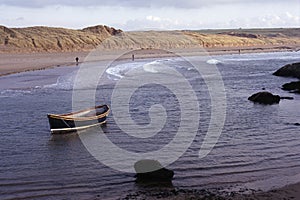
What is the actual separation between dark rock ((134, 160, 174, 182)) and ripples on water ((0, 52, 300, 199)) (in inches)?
13.4

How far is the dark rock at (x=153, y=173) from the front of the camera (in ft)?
47.3

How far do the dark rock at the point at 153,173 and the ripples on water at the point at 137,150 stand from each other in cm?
34

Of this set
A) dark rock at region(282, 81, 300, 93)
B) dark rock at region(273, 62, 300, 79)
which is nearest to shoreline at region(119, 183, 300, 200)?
dark rock at region(282, 81, 300, 93)

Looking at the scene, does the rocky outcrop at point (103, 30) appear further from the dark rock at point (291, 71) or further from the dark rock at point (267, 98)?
the dark rock at point (267, 98)

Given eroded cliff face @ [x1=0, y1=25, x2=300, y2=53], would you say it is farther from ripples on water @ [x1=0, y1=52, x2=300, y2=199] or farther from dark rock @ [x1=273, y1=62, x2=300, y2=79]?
ripples on water @ [x1=0, y1=52, x2=300, y2=199]

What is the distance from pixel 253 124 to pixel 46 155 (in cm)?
1153

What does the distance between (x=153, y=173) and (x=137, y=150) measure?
15.2 feet

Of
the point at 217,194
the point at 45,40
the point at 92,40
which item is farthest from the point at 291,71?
the point at 92,40

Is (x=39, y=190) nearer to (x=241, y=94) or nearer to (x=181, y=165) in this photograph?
(x=181, y=165)

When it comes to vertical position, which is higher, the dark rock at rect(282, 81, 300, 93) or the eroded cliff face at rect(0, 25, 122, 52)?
the eroded cliff face at rect(0, 25, 122, 52)

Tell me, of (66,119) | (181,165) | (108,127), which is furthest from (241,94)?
(181,165)

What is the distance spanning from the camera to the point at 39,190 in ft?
46.2

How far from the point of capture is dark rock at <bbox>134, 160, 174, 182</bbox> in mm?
14406

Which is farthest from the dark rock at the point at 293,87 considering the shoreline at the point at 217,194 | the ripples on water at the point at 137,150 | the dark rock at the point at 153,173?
the dark rock at the point at 153,173
